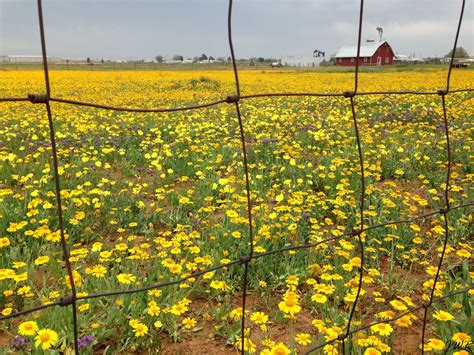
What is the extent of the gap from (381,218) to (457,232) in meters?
0.57

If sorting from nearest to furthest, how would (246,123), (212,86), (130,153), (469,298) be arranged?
(469,298) < (130,153) < (246,123) < (212,86)

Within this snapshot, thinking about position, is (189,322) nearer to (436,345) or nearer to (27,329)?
(27,329)

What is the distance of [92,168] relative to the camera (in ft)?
15.1

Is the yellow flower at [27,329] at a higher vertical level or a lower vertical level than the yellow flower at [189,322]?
higher

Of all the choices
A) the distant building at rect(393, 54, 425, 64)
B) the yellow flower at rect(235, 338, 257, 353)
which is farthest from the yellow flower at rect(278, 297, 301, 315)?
the distant building at rect(393, 54, 425, 64)

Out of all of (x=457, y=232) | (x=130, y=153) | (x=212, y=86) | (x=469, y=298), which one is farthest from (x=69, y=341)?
(x=212, y=86)

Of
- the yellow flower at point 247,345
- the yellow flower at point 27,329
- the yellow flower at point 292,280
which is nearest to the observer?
the yellow flower at point 27,329

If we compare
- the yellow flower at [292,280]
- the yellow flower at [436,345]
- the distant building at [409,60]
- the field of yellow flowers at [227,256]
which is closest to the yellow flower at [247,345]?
the field of yellow flowers at [227,256]

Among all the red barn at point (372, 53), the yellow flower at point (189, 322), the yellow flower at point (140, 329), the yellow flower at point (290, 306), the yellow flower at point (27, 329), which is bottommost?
the yellow flower at point (189, 322)

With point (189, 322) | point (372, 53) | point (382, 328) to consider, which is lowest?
point (189, 322)

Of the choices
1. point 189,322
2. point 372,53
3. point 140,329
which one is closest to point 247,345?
point 189,322

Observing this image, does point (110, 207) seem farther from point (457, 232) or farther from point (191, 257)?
point (457, 232)

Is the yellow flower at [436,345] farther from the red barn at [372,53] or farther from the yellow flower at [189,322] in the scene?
the red barn at [372,53]

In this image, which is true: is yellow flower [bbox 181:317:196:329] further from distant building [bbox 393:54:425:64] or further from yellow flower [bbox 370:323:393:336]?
distant building [bbox 393:54:425:64]
